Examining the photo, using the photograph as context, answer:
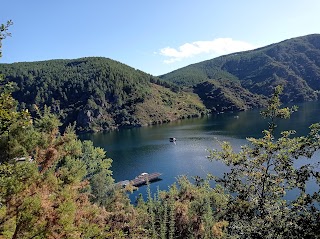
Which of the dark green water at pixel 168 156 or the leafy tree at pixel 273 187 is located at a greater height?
the leafy tree at pixel 273 187

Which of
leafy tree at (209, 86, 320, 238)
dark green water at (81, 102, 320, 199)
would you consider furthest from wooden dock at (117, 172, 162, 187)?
leafy tree at (209, 86, 320, 238)

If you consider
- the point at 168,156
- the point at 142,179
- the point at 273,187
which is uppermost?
the point at 273,187

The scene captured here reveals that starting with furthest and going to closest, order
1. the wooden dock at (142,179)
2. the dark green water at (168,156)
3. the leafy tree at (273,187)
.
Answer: the dark green water at (168,156) → the wooden dock at (142,179) → the leafy tree at (273,187)

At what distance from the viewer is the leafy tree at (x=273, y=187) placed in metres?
8.33

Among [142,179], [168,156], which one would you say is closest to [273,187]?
[142,179]

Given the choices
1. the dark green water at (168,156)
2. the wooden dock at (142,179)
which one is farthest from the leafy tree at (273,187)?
the wooden dock at (142,179)

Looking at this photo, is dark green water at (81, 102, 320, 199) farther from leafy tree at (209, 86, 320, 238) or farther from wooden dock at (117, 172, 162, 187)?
leafy tree at (209, 86, 320, 238)

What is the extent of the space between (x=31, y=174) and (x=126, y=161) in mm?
79395

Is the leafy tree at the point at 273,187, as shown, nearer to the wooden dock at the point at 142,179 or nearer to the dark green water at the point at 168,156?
the dark green water at the point at 168,156

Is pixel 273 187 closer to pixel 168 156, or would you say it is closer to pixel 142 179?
pixel 142 179

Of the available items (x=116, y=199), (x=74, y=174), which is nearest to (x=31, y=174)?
(x=74, y=174)

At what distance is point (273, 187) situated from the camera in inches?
389

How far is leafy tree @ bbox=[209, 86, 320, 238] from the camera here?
8328mm

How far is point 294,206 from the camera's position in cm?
860
